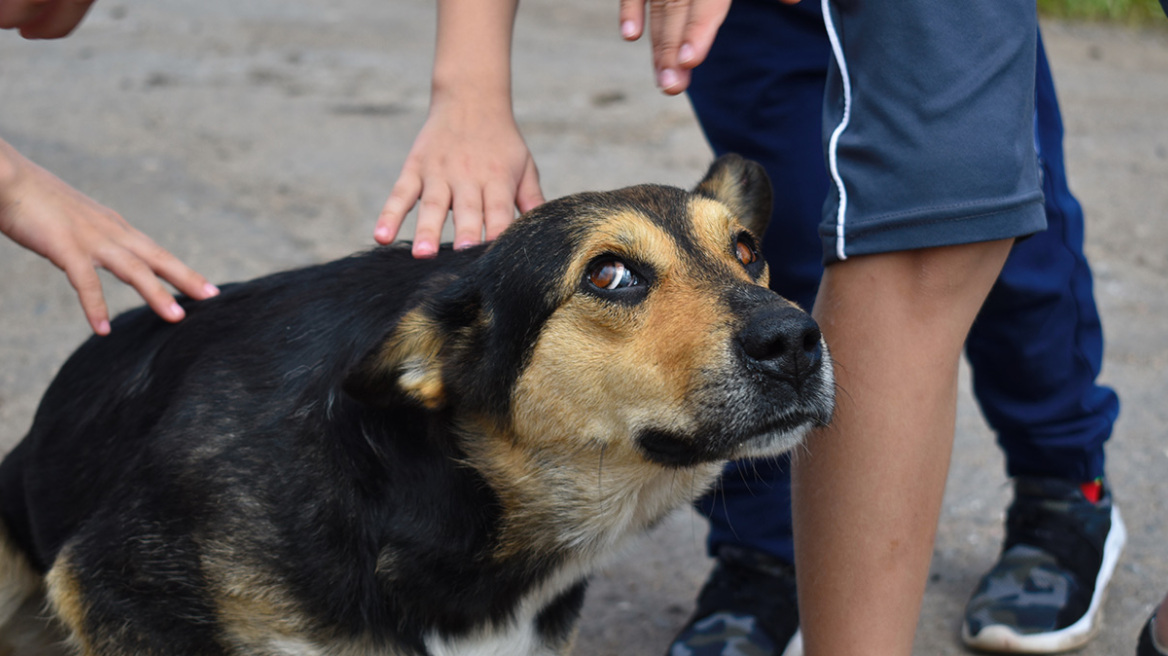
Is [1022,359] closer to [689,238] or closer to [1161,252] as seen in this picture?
[689,238]

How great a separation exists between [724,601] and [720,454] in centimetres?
101

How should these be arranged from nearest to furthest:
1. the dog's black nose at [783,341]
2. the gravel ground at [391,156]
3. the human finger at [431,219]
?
the dog's black nose at [783,341] → the human finger at [431,219] → the gravel ground at [391,156]

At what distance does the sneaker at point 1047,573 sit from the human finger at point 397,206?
187 centimetres

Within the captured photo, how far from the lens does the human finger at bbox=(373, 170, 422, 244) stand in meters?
2.64

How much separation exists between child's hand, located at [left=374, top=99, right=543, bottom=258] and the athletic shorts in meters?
0.92

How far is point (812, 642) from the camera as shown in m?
2.29

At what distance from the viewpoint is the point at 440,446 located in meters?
2.46

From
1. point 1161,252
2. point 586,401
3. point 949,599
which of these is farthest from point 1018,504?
point 1161,252

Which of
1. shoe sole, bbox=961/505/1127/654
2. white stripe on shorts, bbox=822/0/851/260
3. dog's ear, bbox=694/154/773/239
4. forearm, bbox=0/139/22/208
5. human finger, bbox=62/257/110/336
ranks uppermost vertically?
white stripe on shorts, bbox=822/0/851/260

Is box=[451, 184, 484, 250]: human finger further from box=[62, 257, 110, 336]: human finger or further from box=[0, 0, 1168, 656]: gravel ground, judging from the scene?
box=[0, 0, 1168, 656]: gravel ground

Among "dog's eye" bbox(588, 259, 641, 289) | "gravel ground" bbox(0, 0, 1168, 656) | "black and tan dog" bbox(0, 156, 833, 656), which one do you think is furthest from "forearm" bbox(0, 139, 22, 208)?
"dog's eye" bbox(588, 259, 641, 289)

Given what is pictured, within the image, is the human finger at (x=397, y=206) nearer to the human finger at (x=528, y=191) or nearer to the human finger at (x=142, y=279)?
the human finger at (x=528, y=191)

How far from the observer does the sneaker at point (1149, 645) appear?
2.75m

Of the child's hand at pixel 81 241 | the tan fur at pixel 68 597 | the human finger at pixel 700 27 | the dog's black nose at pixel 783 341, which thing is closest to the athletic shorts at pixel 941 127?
the dog's black nose at pixel 783 341
